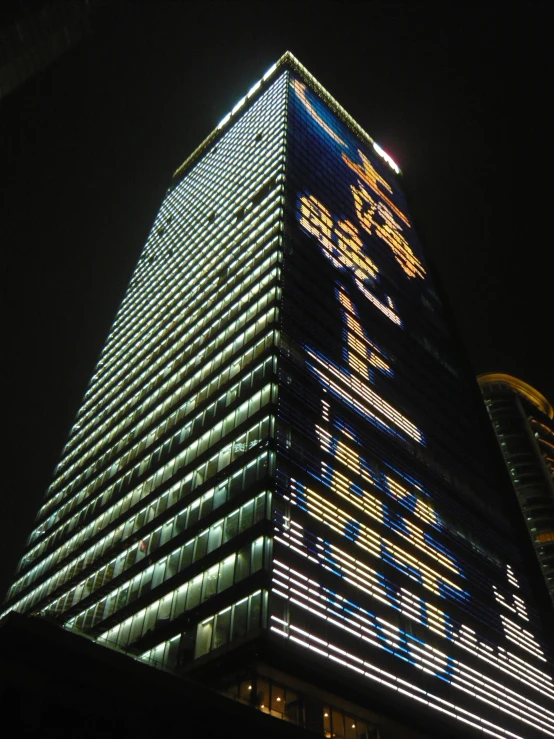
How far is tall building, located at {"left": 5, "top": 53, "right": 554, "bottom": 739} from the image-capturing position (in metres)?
32.0

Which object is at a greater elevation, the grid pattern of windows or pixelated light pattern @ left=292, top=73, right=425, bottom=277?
pixelated light pattern @ left=292, top=73, right=425, bottom=277

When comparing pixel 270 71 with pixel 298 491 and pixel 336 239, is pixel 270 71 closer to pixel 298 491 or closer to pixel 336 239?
pixel 336 239

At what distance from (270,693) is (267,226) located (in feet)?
150

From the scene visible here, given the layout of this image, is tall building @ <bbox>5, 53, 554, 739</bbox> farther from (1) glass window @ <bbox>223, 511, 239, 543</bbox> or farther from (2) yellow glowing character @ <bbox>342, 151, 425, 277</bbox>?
(2) yellow glowing character @ <bbox>342, 151, 425, 277</bbox>

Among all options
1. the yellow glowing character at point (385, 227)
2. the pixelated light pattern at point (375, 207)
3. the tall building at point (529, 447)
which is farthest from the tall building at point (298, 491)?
the tall building at point (529, 447)

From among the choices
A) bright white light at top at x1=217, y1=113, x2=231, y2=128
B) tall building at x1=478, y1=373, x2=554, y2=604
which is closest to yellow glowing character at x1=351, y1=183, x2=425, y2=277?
bright white light at top at x1=217, y1=113, x2=231, y2=128

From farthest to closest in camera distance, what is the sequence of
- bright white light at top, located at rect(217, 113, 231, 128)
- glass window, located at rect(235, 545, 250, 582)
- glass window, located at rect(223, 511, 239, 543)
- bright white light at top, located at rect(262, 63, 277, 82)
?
bright white light at top, located at rect(217, 113, 231, 128) → bright white light at top, located at rect(262, 63, 277, 82) → glass window, located at rect(223, 511, 239, 543) → glass window, located at rect(235, 545, 250, 582)

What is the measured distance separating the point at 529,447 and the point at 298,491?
111503 millimetres

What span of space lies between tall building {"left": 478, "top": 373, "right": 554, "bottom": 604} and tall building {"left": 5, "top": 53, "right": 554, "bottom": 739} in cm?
4746

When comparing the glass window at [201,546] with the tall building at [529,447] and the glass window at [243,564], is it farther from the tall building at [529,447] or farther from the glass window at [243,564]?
the tall building at [529,447]

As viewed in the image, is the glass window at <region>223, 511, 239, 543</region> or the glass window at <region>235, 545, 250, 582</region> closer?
the glass window at <region>235, 545, 250, 582</region>

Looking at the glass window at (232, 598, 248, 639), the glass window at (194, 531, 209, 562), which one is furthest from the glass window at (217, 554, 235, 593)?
the glass window at (194, 531, 209, 562)

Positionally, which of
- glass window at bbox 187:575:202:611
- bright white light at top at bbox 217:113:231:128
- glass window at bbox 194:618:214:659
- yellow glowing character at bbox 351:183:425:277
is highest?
bright white light at top at bbox 217:113:231:128

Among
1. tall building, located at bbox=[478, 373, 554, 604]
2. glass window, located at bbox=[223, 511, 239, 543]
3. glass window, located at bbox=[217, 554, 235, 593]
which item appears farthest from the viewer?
tall building, located at bbox=[478, 373, 554, 604]
